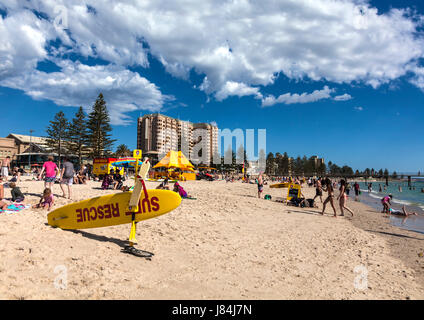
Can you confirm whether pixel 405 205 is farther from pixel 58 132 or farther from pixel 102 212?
pixel 58 132

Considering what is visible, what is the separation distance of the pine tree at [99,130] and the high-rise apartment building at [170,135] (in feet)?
216

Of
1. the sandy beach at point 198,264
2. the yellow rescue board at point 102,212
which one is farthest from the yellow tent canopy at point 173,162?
the yellow rescue board at point 102,212

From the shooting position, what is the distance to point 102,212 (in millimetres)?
5133

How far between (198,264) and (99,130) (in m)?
46.4

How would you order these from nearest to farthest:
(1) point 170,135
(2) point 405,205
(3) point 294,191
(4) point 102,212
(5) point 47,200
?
(4) point 102,212, (5) point 47,200, (3) point 294,191, (2) point 405,205, (1) point 170,135

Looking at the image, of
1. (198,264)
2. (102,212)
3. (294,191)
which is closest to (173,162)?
(294,191)

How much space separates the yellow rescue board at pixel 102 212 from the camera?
4988 mm

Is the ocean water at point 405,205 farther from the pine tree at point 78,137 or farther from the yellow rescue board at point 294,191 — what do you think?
the pine tree at point 78,137

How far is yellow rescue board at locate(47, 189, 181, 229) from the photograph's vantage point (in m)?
4.99

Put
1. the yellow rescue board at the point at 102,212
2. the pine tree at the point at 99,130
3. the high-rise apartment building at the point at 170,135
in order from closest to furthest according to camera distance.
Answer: the yellow rescue board at the point at 102,212
the pine tree at the point at 99,130
the high-rise apartment building at the point at 170,135

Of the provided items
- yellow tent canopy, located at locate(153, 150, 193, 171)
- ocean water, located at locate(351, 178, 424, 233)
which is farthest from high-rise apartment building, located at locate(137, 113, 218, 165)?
yellow tent canopy, located at locate(153, 150, 193, 171)
